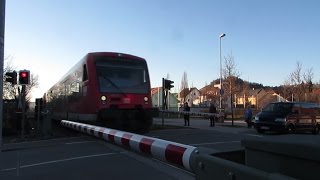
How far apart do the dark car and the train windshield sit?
697cm

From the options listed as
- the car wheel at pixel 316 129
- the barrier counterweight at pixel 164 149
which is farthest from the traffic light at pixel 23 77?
the car wheel at pixel 316 129

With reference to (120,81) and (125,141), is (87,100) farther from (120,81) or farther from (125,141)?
(125,141)

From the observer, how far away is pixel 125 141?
7496 mm

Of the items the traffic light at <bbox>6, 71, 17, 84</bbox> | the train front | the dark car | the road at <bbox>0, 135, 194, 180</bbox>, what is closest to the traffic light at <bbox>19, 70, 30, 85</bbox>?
the traffic light at <bbox>6, 71, 17, 84</bbox>

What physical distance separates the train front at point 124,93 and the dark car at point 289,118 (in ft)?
21.7

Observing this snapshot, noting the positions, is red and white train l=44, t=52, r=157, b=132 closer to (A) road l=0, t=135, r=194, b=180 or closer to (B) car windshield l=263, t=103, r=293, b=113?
(A) road l=0, t=135, r=194, b=180

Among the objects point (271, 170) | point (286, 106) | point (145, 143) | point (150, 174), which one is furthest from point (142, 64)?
point (271, 170)

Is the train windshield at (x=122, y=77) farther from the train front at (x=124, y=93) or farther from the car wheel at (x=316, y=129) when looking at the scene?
the car wheel at (x=316, y=129)

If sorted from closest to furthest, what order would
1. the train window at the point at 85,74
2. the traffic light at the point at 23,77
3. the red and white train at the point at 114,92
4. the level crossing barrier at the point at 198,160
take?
the level crossing barrier at the point at 198,160, the red and white train at the point at 114,92, the train window at the point at 85,74, the traffic light at the point at 23,77

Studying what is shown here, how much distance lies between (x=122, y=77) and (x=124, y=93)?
747 mm

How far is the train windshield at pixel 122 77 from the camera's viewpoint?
1877 cm

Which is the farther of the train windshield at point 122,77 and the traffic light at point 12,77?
the traffic light at point 12,77

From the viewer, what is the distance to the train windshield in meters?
18.8

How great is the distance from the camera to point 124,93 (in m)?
19.0
